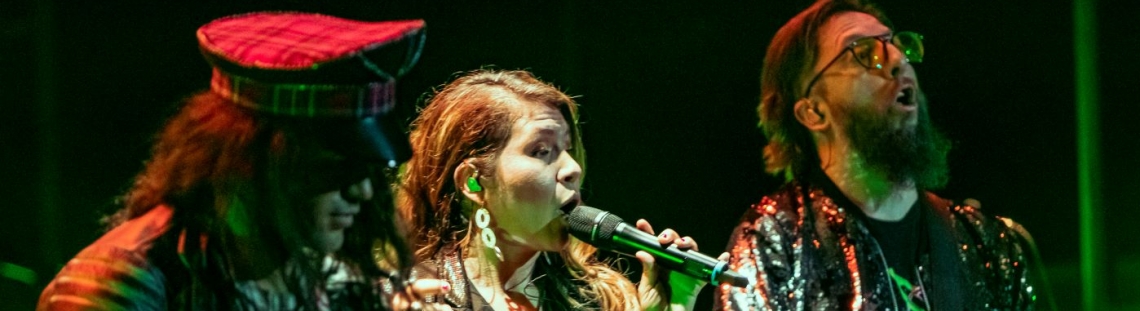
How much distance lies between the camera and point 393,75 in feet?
5.69

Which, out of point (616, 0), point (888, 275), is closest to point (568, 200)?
point (888, 275)

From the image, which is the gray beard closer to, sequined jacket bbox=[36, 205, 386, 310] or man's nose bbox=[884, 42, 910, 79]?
man's nose bbox=[884, 42, 910, 79]

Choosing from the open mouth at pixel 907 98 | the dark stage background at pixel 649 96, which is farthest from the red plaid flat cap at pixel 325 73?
the open mouth at pixel 907 98

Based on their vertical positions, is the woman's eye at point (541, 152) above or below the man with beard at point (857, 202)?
above

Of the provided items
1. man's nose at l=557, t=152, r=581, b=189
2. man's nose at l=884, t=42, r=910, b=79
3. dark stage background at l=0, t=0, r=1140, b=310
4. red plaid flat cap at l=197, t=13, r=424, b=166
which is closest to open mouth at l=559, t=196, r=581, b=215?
man's nose at l=557, t=152, r=581, b=189

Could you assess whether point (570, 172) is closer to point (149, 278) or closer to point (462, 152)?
point (462, 152)

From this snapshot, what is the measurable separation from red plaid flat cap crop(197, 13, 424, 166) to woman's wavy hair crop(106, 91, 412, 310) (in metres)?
0.02

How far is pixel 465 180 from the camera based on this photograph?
2.32m

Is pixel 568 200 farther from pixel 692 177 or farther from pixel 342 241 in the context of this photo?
pixel 692 177

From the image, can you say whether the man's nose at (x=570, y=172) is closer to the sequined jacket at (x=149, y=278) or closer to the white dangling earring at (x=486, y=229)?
the white dangling earring at (x=486, y=229)

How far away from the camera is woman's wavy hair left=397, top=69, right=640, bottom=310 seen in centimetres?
231

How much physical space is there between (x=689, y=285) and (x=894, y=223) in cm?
70

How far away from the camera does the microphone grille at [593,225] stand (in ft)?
7.04


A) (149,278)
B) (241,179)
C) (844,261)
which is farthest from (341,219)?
(844,261)
